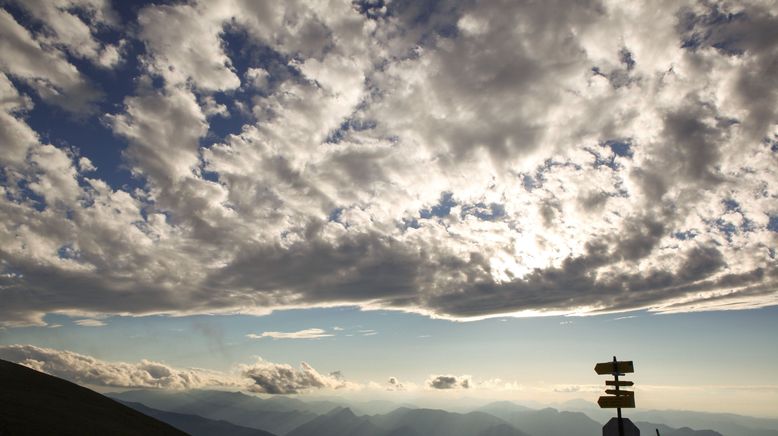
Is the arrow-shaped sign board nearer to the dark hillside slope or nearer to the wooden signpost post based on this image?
the wooden signpost post

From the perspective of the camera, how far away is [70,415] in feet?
163

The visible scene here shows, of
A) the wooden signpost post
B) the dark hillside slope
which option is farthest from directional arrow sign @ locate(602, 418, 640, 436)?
the dark hillside slope

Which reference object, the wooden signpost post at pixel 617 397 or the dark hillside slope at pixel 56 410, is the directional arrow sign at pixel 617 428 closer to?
the wooden signpost post at pixel 617 397

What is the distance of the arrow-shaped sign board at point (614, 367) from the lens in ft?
55.2

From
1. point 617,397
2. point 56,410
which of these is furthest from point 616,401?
point 56,410

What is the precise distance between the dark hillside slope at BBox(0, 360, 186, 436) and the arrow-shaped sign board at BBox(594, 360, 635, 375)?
48201 mm

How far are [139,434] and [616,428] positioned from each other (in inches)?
2381

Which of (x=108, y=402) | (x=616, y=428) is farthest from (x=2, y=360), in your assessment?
(x=616, y=428)

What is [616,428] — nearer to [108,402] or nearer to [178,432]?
[178,432]

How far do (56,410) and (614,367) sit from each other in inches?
2436

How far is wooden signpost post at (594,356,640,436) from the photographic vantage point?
15570 mm

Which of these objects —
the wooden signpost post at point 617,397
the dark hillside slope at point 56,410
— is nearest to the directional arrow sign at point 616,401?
the wooden signpost post at point 617,397

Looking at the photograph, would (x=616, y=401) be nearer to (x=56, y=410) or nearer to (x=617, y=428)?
(x=617, y=428)

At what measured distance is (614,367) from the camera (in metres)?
17.0
